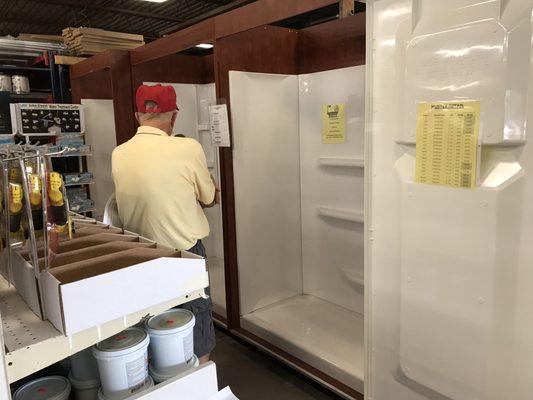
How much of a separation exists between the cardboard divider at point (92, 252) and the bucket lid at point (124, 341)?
0.26 meters

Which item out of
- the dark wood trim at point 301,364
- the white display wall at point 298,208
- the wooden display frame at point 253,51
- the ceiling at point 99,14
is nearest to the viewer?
the dark wood trim at point 301,364

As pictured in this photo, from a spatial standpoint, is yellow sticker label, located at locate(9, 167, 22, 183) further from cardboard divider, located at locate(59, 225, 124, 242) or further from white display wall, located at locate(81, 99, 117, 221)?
white display wall, located at locate(81, 99, 117, 221)

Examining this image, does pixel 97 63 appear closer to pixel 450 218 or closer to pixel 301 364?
pixel 301 364

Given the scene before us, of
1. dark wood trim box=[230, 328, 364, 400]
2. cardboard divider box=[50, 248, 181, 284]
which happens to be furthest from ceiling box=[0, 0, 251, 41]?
cardboard divider box=[50, 248, 181, 284]

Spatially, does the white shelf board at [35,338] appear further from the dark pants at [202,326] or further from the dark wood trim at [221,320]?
the dark wood trim at [221,320]

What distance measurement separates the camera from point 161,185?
2.12 m

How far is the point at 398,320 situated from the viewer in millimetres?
1784

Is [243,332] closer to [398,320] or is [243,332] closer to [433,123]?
[398,320]

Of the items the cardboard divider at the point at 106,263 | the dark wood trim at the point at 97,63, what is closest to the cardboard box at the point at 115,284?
the cardboard divider at the point at 106,263

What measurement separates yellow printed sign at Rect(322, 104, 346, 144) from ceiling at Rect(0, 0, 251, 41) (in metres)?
4.85

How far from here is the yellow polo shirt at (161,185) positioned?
2.13 metres

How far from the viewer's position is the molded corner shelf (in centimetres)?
294

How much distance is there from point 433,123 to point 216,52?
166cm

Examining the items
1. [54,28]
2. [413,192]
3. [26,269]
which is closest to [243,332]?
[413,192]
